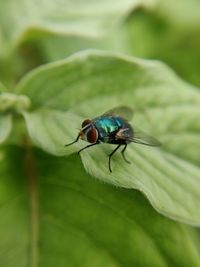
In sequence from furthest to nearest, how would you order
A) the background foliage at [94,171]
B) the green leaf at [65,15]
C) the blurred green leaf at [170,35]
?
1. the blurred green leaf at [170,35]
2. the green leaf at [65,15]
3. the background foliage at [94,171]

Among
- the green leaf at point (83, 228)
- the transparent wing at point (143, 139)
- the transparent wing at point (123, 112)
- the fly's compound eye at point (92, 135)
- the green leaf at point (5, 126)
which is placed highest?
the green leaf at point (5, 126)

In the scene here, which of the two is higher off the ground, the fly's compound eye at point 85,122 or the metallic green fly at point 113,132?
the fly's compound eye at point 85,122

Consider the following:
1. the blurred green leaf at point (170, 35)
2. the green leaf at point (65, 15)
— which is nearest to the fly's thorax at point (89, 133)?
the green leaf at point (65, 15)

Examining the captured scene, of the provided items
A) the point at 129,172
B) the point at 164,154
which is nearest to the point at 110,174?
the point at 129,172

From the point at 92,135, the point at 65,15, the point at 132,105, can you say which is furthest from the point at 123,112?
the point at 65,15

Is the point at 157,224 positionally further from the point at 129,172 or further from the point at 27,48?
the point at 27,48

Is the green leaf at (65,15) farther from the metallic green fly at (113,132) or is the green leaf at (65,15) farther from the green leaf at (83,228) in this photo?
the green leaf at (83,228)
